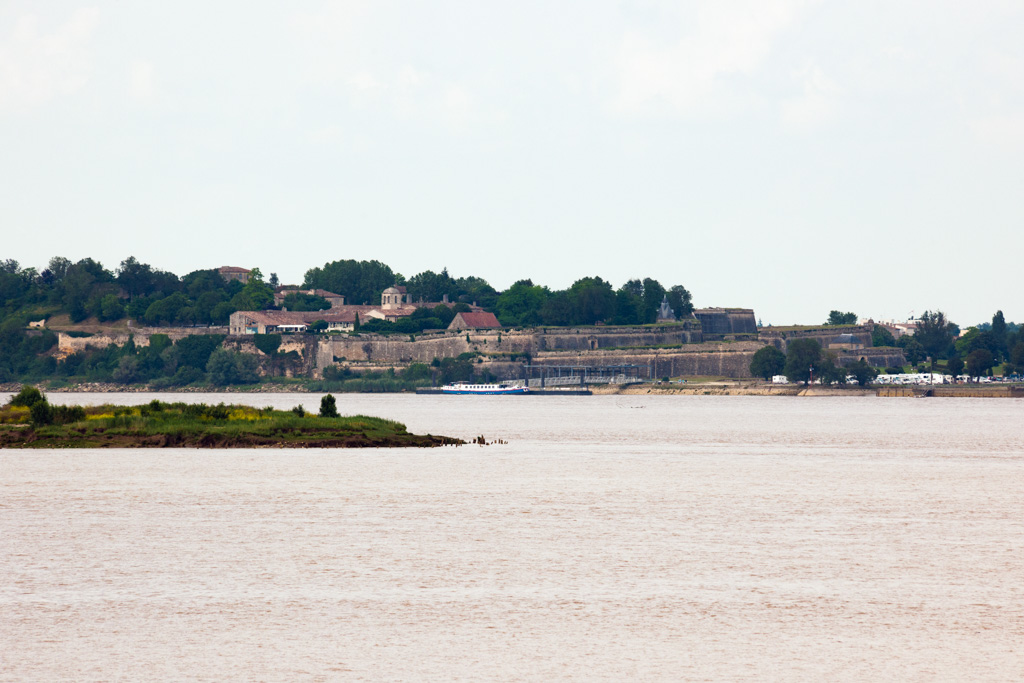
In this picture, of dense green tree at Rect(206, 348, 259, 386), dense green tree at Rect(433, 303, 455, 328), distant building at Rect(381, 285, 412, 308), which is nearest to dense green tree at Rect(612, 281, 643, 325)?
dense green tree at Rect(433, 303, 455, 328)

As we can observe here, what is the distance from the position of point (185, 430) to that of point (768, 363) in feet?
275

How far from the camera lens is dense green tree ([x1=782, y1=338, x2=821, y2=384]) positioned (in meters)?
112

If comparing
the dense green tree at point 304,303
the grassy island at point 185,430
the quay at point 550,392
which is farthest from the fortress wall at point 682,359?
the grassy island at point 185,430

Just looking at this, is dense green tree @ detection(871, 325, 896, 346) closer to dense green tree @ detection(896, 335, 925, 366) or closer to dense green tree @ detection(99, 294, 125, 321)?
dense green tree @ detection(896, 335, 925, 366)

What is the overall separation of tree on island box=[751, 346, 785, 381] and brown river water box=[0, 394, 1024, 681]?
269 ft

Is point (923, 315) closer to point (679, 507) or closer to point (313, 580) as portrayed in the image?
point (679, 507)

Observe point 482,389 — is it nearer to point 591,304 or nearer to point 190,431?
point 591,304

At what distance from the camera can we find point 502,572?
674 inches

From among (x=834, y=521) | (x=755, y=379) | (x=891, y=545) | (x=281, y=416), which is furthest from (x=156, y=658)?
(x=755, y=379)

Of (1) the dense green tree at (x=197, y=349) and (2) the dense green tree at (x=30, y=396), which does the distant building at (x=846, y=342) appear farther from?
(2) the dense green tree at (x=30, y=396)

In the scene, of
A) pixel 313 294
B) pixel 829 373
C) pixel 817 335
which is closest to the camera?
pixel 829 373

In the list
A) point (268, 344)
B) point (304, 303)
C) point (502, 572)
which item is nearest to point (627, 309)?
point (268, 344)

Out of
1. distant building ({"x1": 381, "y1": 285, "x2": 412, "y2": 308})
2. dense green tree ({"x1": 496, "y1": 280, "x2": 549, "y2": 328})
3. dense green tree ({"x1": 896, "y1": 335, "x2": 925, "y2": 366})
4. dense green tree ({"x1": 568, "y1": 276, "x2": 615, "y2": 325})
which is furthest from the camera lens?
distant building ({"x1": 381, "y1": 285, "x2": 412, "y2": 308})

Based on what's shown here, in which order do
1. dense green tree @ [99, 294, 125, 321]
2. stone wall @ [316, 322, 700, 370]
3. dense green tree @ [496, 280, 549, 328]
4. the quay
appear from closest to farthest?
the quay, stone wall @ [316, 322, 700, 370], dense green tree @ [496, 280, 549, 328], dense green tree @ [99, 294, 125, 321]
